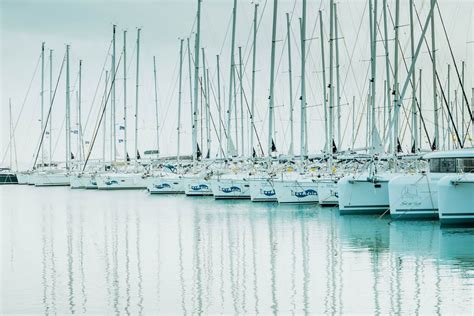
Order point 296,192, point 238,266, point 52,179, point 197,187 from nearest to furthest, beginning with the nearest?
point 238,266, point 296,192, point 197,187, point 52,179

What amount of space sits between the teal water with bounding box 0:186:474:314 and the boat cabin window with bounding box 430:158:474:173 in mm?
2375

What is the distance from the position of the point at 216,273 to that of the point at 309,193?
86.1 feet

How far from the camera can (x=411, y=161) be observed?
43.5 m

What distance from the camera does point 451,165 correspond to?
34406mm

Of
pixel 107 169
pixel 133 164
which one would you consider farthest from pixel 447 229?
pixel 107 169

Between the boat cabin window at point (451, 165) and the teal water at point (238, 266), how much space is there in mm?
2375

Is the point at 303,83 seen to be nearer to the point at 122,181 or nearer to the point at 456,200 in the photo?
the point at 456,200

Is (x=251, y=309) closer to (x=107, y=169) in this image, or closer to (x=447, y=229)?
(x=447, y=229)

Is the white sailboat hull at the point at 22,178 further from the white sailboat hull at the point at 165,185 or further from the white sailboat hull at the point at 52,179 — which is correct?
the white sailboat hull at the point at 165,185

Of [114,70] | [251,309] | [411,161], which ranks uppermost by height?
[114,70]

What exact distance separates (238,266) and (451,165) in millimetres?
14088

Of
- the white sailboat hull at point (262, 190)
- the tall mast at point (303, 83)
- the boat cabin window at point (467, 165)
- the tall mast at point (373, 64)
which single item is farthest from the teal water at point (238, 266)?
the white sailboat hull at point (262, 190)

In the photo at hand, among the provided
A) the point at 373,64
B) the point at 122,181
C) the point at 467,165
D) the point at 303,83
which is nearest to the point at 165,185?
the point at 122,181

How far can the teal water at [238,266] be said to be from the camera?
59.6 feet
